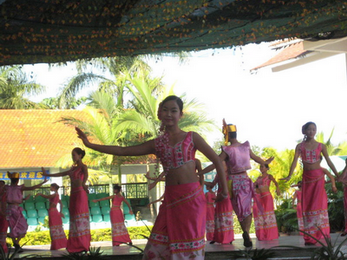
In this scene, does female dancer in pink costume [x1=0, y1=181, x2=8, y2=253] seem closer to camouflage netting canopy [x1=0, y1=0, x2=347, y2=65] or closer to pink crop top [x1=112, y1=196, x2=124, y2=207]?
pink crop top [x1=112, y1=196, x2=124, y2=207]

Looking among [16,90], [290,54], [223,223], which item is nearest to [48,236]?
[290,54]

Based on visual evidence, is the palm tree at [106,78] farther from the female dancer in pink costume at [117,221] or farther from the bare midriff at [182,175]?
the bare midriff at [182,175]

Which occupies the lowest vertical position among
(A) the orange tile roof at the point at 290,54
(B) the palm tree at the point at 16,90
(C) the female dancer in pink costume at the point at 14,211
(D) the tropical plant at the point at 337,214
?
(D) the tropical plant at the point at 337,214

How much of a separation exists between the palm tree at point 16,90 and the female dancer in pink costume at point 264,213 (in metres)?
19.8

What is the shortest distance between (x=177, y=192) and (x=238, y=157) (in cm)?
319

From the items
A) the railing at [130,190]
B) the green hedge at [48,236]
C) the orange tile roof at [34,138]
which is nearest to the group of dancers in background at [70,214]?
the green hedge at [48,236]

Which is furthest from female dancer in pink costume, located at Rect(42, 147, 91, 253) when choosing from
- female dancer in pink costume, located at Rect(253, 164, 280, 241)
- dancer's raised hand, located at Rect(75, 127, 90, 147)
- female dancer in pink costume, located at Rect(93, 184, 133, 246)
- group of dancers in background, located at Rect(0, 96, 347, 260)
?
dancer's raised hand, located at Rect(75, 127, 90, 147)

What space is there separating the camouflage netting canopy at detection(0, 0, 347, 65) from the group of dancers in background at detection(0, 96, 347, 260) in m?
1.49

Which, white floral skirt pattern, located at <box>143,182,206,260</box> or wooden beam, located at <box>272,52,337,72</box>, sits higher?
wooden beam, located at <box>272,52,337,72</box>

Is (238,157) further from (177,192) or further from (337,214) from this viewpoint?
(337,214)

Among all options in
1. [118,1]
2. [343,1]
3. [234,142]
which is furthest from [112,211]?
[343,1]

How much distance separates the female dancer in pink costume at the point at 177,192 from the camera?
430 cm

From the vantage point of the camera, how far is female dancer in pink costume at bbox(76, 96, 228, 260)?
4.30 metres

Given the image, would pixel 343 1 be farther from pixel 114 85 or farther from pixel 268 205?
pixel 114 85
